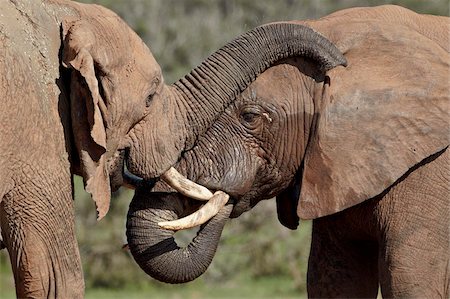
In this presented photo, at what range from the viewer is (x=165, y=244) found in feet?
24.2

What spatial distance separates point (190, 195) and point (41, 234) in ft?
4.17

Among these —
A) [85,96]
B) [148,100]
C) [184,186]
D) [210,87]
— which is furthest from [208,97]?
[85,96]

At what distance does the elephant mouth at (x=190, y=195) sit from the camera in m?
7.18

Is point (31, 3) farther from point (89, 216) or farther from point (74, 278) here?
point (89, 216)

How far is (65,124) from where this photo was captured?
632 cm

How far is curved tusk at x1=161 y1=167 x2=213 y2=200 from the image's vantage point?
7.15m

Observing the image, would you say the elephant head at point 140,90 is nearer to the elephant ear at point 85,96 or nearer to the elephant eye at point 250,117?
the elephant ear at point 85,96

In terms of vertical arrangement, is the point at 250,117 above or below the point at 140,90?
below

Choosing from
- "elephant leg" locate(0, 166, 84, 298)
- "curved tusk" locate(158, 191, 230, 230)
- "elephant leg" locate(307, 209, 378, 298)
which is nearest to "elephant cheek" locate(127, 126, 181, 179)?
"curved tusk" locate(158, 191, 230, 230)

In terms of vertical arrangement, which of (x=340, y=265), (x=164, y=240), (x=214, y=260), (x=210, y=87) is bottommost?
(x=214, y=260)

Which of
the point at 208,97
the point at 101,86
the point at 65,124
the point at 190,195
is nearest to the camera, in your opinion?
the point at 65,124

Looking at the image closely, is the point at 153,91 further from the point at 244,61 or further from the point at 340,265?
the point at 340,265

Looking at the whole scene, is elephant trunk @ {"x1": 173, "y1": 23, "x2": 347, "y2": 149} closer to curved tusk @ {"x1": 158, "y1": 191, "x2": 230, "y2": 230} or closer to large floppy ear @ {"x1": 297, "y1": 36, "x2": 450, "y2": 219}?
large floppy ear @ {"x1": 297, "y1": 36, "x2": 450, "y2": 219}

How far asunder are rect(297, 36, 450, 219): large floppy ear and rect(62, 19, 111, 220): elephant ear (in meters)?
1.41
